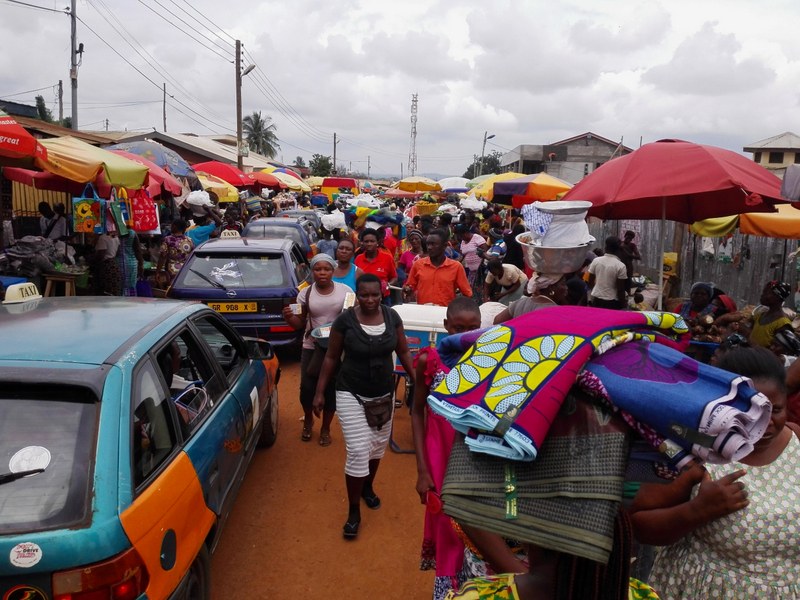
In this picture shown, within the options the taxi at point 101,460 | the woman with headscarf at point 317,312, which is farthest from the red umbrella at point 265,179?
the taxi at point 101,460

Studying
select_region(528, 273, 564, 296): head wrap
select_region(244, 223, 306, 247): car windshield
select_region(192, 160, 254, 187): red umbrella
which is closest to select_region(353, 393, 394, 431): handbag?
select_region(528, 273, 564, 296): head wrap

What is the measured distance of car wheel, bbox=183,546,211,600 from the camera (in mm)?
2771

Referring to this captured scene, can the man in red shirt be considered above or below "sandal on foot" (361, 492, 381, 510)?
above

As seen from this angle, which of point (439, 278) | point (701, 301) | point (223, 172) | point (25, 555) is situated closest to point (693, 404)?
point (25, 555)

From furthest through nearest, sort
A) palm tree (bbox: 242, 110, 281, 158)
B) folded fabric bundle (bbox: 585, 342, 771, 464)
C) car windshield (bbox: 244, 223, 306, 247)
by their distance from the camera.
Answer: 1. palm tree (bbox: 242, 110, 281, 158)
2. car windshield (bbox: 244, 223, 306, 247)
3. folded fabric bundle (bbox: 585, 342, 771, 464)

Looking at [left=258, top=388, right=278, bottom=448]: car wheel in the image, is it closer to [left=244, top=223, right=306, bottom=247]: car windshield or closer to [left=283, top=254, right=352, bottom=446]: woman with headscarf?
[left=283, top=254, right=352, bottom=446]: woman with headscarf

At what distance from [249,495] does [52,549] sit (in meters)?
2.70

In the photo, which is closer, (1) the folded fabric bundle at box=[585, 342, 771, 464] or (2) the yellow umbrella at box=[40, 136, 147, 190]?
(1) the folded fabric bundle at box=[585, 342, 771, 464]

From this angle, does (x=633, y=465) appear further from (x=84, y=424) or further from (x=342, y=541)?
(x=342, y=541)

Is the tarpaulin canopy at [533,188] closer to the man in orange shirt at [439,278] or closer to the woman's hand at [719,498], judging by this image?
the man in orange shirt at [439,278]

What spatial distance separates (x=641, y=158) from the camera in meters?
4.65

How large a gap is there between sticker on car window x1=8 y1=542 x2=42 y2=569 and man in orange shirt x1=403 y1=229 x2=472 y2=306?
4786mm

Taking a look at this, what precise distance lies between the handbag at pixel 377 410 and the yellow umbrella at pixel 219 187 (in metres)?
14.1

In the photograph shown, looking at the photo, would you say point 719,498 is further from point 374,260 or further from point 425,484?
point 374,260
